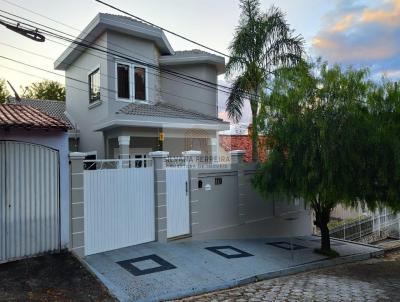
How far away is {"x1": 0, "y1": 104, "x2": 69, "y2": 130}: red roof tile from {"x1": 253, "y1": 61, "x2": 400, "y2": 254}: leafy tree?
19.1 feet

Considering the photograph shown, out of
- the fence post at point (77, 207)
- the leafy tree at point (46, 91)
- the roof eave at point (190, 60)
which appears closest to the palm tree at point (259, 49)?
the roof eave at point (190, 60)

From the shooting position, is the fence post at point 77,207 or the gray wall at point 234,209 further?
the gray wall at point 234,209

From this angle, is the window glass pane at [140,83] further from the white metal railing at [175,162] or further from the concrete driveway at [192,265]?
the concrete driveway at [192,265]

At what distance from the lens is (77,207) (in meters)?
8.09

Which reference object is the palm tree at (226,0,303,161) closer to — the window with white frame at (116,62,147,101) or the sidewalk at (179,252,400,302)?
the window with white frame at (116,62,147,101)

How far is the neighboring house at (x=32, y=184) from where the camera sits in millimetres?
7336

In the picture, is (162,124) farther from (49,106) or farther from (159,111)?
(49,106)

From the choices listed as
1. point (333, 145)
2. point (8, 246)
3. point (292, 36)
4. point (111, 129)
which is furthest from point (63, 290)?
point (292, 36)

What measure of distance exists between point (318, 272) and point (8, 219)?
25.1 feet

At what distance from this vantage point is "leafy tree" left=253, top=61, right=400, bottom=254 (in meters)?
9.41

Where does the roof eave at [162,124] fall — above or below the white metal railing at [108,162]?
above

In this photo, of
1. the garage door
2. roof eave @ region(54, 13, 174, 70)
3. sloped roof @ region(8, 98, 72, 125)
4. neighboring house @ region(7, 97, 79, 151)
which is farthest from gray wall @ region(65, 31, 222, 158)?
the garage door

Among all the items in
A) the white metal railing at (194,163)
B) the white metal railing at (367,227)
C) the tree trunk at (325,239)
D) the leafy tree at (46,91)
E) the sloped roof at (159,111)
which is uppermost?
the leafy tree at (46,91)

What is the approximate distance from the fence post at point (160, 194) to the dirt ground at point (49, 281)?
2.70 metres
